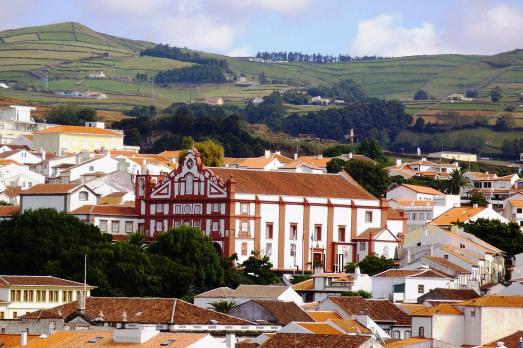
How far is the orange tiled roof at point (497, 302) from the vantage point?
8319 cm

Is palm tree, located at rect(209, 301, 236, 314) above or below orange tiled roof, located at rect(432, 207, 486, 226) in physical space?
below

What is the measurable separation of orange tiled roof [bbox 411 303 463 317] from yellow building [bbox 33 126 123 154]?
316 ft

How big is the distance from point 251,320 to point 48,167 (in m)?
77.5

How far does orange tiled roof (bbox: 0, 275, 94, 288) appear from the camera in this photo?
309ft

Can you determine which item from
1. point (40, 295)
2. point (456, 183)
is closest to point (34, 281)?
point (40, 295)

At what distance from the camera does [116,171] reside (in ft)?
481

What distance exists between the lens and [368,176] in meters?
151

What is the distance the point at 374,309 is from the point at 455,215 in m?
49.6

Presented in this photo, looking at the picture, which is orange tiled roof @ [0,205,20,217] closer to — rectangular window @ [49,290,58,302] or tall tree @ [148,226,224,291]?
tall tree @ [148,226,224,291]

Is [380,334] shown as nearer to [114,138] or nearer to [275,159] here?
[275,159]

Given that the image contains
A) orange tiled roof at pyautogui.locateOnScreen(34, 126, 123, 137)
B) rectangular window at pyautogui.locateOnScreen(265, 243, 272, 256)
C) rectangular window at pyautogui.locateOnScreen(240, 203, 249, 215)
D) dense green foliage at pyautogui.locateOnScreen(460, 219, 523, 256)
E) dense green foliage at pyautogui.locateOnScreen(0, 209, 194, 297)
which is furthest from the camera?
orange tiled roof at pyautogui.locateOnScreen(34, 126, 123, 137)

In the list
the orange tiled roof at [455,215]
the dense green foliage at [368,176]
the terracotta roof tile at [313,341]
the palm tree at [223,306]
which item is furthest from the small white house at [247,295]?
the dense green foliage at [368,176]

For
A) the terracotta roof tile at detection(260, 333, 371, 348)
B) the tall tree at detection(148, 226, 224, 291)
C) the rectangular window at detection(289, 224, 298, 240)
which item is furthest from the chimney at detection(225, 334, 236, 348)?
the rectangular window at detection(289, 224, 298, 240)

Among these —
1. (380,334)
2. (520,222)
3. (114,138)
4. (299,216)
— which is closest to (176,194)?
(299,216)
